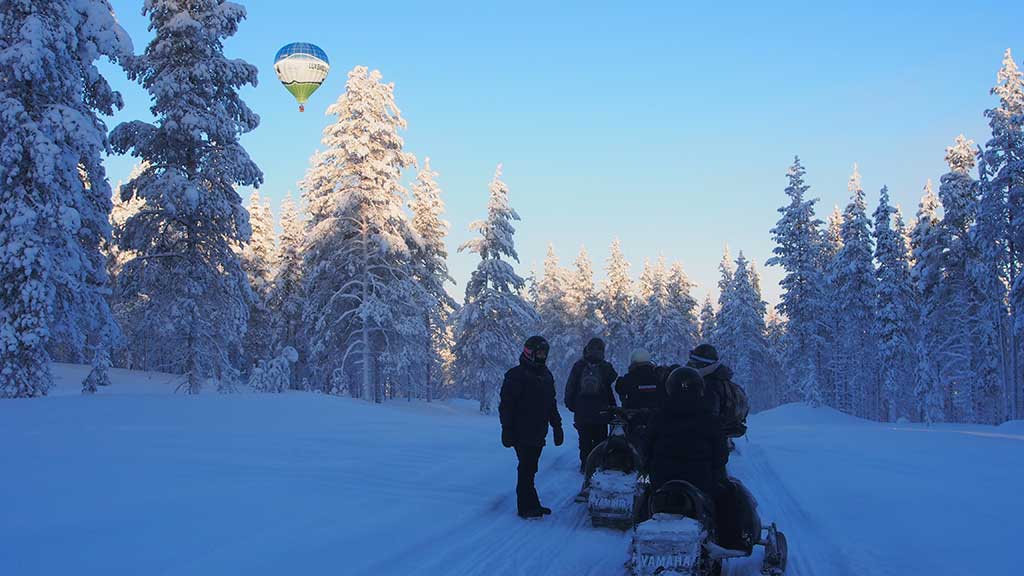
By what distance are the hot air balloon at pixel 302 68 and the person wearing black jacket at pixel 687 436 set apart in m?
29.9

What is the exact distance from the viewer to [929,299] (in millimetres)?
42688

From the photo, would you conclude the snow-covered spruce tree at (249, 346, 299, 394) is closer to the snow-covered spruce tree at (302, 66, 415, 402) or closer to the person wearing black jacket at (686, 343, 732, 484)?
the snow-covered spruce tree at (302, 66, 415, 402)

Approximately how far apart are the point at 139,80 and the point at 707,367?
70.1ft

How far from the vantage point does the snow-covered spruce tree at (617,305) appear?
70.2 metres

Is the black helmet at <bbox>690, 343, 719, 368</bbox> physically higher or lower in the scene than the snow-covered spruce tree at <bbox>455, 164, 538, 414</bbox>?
lower

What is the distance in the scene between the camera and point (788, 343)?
50906mm

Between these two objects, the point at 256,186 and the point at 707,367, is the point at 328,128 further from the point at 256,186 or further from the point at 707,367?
the point at 707,367

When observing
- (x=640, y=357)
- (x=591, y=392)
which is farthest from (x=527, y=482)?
(x=640, y=357)

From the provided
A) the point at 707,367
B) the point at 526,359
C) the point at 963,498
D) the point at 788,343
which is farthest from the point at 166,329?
the point at 788,343

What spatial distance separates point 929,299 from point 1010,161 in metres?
10.6

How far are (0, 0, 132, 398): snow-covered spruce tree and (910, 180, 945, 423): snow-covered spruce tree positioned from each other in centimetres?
4048

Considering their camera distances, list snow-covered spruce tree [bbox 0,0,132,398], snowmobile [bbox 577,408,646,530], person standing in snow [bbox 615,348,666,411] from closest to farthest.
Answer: snowmobile [bbox 577,408,646,530] → person standing in snow [bbox 615,348,666,411] → snow-covered spruce tree [bbox 0,0,132,398]

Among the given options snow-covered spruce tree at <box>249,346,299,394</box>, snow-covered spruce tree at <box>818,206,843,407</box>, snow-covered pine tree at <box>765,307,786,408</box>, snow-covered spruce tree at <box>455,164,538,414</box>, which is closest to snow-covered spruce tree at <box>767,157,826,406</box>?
snow-covered spruce tree at <box>818,206,843,407</box>

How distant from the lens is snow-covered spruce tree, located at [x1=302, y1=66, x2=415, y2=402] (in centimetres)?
3303
